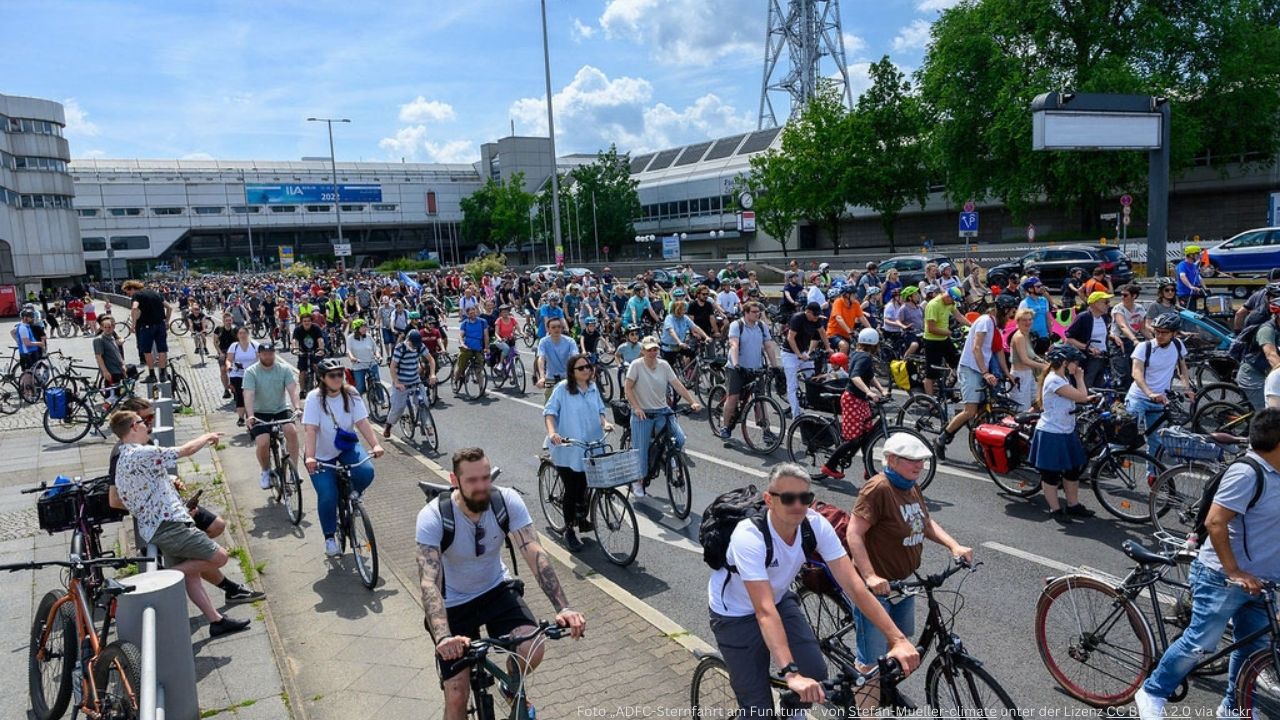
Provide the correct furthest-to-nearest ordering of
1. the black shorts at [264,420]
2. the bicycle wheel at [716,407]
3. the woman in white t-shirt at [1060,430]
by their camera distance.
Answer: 1. the bicycle wheel at [716,407]
2. the black shorts at [264,420]
3. the woman in white t-shirt at [1060,430]

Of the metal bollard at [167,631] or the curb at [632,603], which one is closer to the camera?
Answer: the metal bollard at [167,631]

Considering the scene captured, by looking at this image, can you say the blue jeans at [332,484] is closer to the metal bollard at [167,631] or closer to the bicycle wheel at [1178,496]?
the metal bollard at [167,631]

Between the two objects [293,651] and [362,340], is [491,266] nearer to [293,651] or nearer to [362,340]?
[362,340]

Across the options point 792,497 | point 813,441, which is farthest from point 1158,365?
point 792,497

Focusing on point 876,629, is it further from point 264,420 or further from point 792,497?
point 264,420

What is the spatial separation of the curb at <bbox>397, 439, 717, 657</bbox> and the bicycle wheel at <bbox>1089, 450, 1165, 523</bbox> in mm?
4137

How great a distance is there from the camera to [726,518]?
13.6 ft

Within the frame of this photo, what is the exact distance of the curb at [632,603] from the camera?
5820mm

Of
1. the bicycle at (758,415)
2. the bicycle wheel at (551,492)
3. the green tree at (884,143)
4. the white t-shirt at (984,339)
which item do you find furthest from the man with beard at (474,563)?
the green tree at (884,143)

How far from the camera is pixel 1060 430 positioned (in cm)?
759

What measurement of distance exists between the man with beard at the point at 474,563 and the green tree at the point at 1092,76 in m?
36.2

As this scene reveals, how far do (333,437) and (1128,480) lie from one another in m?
6.86

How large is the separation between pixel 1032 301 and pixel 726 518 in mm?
9142

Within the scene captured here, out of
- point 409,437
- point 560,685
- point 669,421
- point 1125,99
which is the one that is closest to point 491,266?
point 1125,99
